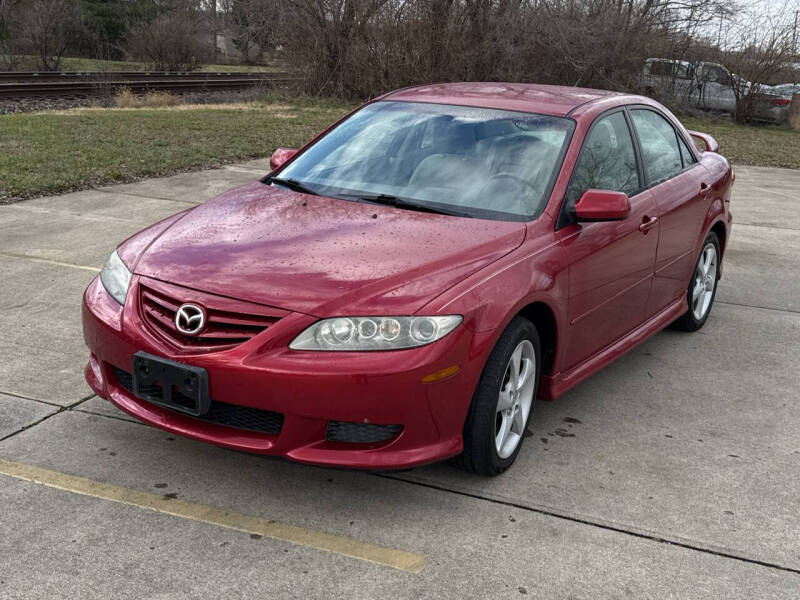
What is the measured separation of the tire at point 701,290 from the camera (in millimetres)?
5980

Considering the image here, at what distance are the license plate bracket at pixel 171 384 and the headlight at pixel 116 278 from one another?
37cm

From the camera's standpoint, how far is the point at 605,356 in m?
4.78

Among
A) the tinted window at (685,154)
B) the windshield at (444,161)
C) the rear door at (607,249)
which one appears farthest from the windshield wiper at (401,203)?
the tinted window at (685,154)

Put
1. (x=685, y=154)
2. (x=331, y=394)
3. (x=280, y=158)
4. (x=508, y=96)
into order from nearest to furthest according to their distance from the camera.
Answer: (x=331, y=394) < (x=508, y=96) < (x=280, y=158) < (x=685, y=154)

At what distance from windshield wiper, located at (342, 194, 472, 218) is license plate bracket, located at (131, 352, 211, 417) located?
1376 millimetres

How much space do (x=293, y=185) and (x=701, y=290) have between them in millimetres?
2902

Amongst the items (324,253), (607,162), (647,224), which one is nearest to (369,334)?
(324,253)

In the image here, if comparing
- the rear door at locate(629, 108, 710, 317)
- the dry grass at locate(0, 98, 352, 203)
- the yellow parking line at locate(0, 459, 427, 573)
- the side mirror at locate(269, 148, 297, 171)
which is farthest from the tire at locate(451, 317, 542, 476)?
the dry grass at locate(0, 98, 352, 203)

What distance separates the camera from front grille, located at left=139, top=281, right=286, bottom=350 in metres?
3.46

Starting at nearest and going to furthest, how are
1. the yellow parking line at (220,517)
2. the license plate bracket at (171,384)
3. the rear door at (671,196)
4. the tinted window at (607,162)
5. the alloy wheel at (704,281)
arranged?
the yellow parking line at (220,517) < the license plate bracket at (171,384) < the tinted window at (607,162) < the rear door at (671,196) < the alloy wheel at (704,281)

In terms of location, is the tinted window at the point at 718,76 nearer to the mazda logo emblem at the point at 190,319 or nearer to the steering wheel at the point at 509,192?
the steering wheel at the point at 509,192

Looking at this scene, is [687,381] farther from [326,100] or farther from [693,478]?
[326,100]

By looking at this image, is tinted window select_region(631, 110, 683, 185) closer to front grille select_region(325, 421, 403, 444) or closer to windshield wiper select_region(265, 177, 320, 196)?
windshield wiper select_region(265, 177, 320, 196)

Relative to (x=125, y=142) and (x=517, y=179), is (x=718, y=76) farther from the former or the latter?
(x=517, y=179)
